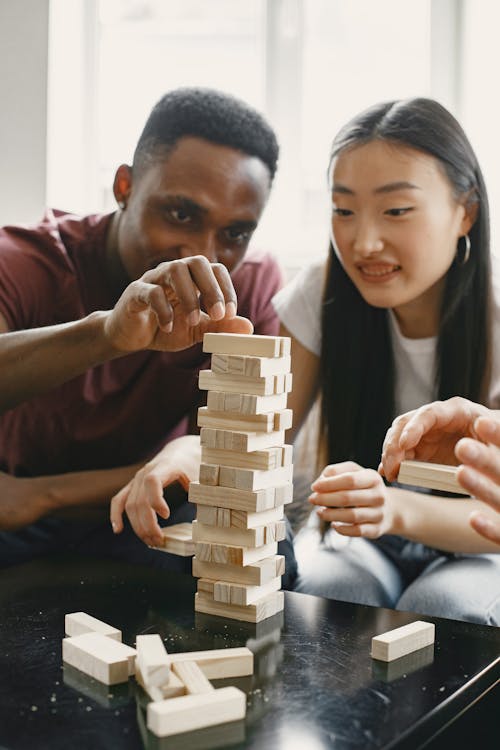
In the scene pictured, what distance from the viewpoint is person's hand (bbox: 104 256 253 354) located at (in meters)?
1.25

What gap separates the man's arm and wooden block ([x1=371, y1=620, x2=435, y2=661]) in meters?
0.48

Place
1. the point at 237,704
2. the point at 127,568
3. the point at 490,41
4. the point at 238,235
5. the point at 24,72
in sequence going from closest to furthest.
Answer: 1. the point at 237,704
2. the point at 127,568
3. the point at 238,235
4. the point at 490,41
5. the point at 24,72

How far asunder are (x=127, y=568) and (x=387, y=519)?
44 cm

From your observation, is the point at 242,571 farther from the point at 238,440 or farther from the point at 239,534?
the point at 238,440

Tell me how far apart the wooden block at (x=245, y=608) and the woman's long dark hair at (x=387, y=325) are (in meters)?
0.72

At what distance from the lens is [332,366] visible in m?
1.90

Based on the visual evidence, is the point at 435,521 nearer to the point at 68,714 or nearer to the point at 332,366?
the point at 332,366

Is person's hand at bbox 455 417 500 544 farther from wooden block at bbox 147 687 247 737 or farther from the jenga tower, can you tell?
wooden block at bbox 147 687 247 737

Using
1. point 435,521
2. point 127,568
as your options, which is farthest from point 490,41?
point 127,568

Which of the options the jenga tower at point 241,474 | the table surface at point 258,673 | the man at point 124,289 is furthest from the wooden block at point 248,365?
the man at point 124,289

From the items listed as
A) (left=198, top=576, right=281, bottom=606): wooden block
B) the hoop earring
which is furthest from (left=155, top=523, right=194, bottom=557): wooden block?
the hoop earring

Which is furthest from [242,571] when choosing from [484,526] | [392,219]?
[392,219]

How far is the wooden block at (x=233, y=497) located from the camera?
1.14m

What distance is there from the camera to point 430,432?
1.38 m
